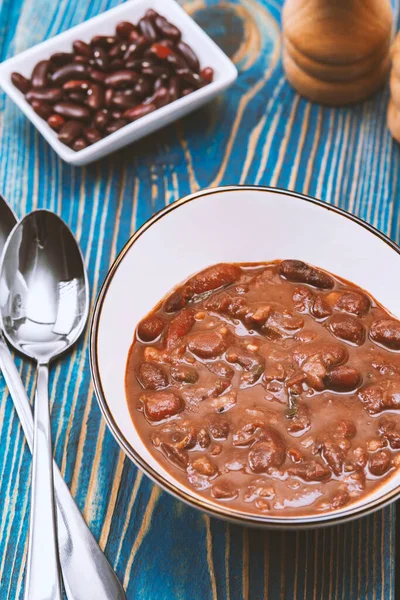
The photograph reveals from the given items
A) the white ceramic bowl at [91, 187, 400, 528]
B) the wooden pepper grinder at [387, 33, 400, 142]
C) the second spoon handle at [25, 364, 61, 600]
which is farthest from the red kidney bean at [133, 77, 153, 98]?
the second spoon handle at [25, 364, 61, 600]

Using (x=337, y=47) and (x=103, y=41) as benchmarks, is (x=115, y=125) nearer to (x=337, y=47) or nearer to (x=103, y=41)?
(x=103, y=41)

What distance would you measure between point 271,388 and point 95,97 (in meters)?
1.41

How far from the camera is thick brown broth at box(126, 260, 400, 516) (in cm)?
185

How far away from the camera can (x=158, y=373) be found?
204 cm

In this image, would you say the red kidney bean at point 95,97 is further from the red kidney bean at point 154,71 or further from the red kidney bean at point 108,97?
the red kidney bean at point 154,71

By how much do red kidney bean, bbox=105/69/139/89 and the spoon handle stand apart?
4.64ft

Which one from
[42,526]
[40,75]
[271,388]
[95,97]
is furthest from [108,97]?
[42,526]

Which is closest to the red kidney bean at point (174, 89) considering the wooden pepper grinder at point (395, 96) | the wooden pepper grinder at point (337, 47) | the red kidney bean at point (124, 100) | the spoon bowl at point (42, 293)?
the red kidney bean at point (124, 100)

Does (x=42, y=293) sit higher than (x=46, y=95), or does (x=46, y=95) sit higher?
(x=46, y=95)

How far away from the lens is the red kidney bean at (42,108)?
2843 mm

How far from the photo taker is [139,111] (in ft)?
9.19

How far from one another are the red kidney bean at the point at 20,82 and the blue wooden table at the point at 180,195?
15cm

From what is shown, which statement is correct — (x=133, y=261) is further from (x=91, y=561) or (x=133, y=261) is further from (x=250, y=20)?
(x=250, y=20)

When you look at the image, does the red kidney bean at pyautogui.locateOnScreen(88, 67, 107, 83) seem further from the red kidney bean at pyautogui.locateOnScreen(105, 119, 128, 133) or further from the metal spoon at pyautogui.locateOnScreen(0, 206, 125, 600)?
the metal spoon at pyautogui.locateOnScreen(0, 206, 125, 600)
